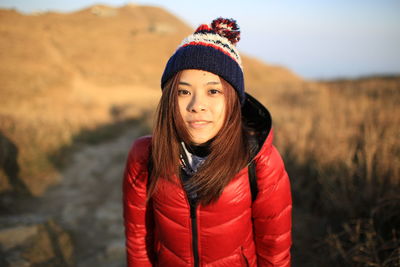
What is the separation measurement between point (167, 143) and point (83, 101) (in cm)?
1471

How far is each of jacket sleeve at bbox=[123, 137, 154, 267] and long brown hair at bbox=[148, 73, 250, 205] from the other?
9 cm

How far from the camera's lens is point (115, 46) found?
100 feet

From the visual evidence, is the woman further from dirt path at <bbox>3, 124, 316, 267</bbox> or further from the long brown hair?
dirt path at <bbox>3, 124, 316, 267</bbox>

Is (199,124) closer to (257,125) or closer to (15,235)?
(257,125)

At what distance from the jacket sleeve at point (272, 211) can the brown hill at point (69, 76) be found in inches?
165

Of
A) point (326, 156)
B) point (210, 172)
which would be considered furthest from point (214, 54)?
point (326, 156)

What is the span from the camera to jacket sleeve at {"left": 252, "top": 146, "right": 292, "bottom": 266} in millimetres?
1248

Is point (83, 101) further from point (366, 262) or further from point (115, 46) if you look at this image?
point (115, 46)

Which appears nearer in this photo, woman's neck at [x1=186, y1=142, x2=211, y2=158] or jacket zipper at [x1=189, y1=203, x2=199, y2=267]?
jacket zipper at [x1=189, y1=203, x2=199, y2=267]

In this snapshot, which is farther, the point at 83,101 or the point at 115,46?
the point at 115,46

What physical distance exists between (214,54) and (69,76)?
20.0 m

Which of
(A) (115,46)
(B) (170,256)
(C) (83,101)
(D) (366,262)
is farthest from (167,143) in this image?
(A) (115,46)

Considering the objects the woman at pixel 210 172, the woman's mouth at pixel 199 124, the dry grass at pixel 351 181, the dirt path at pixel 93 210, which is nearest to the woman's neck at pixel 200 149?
the woman at pixel 210 172

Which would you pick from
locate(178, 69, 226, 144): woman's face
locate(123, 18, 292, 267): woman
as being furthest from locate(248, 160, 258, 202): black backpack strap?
locate(178, 69, 226, 144): woman's face
